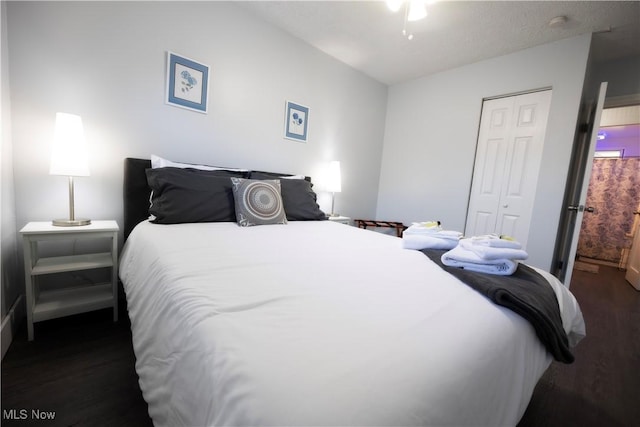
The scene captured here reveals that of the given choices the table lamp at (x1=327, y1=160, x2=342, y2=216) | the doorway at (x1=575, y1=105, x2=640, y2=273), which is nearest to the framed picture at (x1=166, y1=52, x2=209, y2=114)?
the table lamp at (x1=327, y1=160, x2=342, y2=216)

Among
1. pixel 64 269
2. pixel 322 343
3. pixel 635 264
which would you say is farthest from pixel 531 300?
pixel 635 264

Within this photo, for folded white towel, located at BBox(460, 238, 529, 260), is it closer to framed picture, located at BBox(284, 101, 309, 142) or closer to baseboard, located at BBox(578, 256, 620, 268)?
framed picture, located at BBox(284, 101, 309, 142)

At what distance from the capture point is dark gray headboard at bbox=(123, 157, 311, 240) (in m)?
1.84

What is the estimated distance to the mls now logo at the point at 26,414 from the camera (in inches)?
39.4

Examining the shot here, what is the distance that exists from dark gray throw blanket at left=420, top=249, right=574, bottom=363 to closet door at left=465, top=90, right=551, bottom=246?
201 centimetres

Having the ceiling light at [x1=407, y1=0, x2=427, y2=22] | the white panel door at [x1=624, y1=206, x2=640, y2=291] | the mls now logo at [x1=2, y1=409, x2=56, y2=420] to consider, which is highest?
the ceiling light at [x1=407, y1=0, x2=427, y2=22]

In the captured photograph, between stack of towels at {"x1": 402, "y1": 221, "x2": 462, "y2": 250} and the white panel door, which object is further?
the white panel door

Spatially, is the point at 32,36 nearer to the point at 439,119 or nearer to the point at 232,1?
the point at 232,1

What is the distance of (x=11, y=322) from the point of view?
4.65 ft

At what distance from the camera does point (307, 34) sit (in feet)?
8.63

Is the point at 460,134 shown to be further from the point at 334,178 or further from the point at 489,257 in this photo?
the point at 489,257

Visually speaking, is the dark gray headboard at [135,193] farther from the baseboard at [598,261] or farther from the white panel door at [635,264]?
the baseboard at [598,261]

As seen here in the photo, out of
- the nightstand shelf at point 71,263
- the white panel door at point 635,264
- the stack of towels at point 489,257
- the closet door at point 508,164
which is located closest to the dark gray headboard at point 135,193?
the nightstand shelf at point 71,263

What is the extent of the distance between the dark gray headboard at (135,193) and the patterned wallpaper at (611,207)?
6.56 metres
